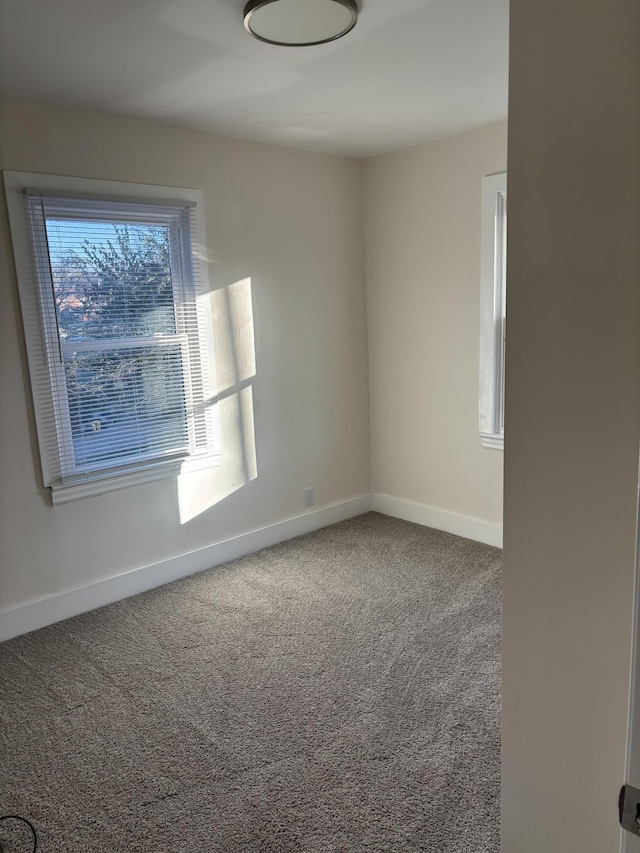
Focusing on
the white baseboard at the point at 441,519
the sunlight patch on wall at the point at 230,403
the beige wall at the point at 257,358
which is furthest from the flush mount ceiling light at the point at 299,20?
the white baseboard at the point at 441,519

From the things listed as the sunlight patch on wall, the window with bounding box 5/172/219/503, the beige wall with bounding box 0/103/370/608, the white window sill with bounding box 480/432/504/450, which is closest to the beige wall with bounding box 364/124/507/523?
the white window sill with bounding box 480/432/504/450

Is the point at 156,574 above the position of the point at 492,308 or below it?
below

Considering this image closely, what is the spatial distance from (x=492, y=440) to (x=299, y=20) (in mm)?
2525

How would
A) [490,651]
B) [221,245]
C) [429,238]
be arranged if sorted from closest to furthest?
[490,651], [221,245], [429,238]

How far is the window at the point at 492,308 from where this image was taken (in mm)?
3600

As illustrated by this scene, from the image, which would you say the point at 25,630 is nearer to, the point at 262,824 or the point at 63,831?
the point at 63,831

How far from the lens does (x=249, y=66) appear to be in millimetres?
2535

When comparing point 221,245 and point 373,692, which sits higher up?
point 221,245

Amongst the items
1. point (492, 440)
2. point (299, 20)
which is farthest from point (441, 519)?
point (299, 20)

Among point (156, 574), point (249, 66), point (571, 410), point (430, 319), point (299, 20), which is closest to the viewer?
point (571, 410)

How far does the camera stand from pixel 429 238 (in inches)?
158

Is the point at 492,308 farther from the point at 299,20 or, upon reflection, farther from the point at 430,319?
the point at 299,20

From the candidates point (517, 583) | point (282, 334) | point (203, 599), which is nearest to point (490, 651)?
point (203, 599)

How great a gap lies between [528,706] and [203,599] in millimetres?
2448
